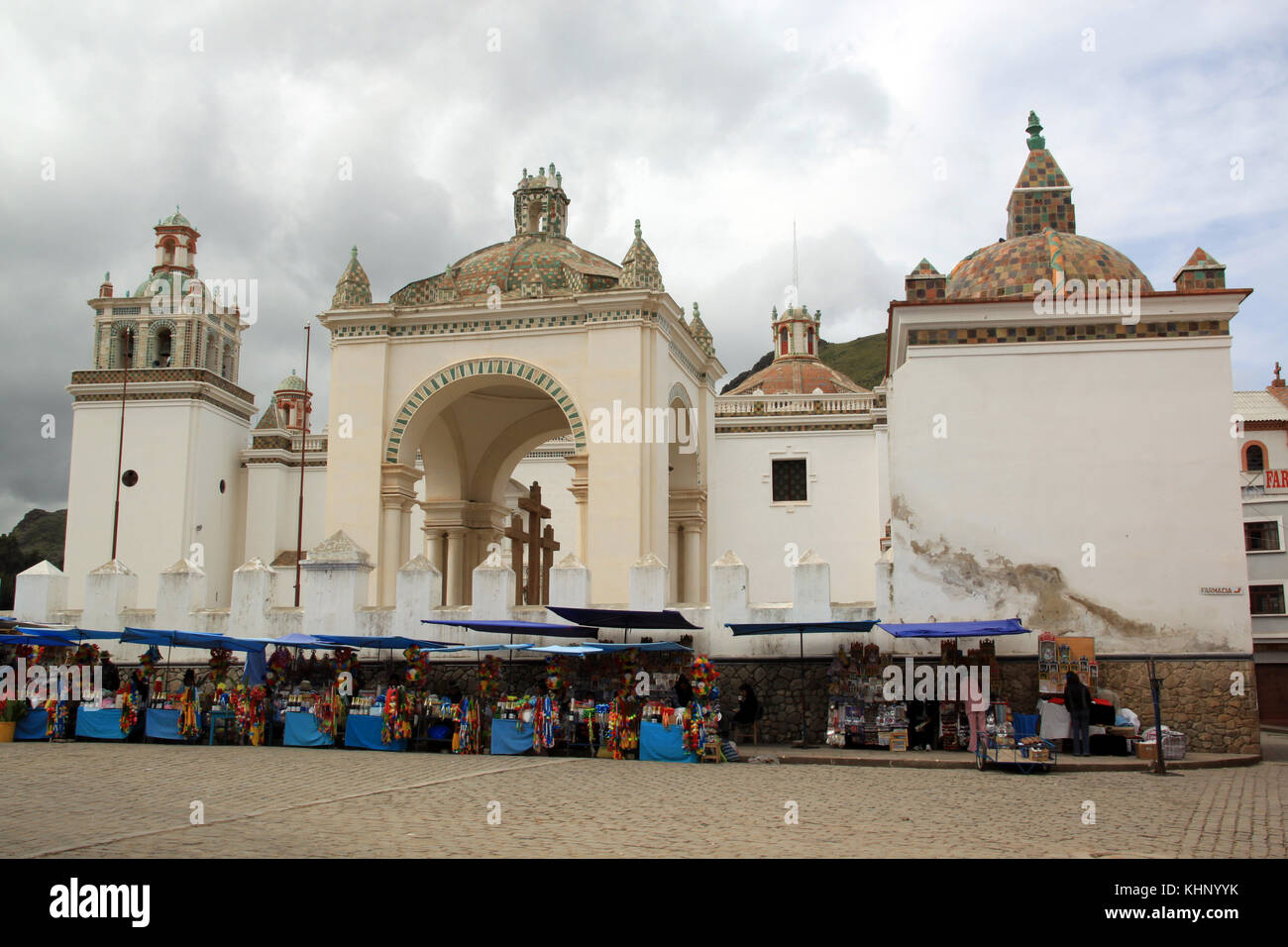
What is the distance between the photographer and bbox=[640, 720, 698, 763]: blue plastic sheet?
12391mm

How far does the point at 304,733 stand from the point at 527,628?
120 inches

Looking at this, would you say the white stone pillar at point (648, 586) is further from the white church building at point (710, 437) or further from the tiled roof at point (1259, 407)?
the tiled roof at point (1259, 407)

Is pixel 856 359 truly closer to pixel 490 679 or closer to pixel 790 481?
pixel 790 481

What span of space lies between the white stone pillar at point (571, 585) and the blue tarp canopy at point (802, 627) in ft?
6.48

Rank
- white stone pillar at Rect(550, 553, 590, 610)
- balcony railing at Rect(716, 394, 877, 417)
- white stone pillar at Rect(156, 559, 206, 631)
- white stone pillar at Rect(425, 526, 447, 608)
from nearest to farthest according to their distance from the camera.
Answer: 1. white stone pillar at Rect(550, 553, 590, 610)
2. white stone pillar at Rect(156, 559, 206, 631)
3. white stone pillar at Rect(425, 526, 447, 608)
4. balcony railing at Rect(716, 394, 877, 417)

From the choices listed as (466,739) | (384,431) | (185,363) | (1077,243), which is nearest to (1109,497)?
(1077,243)

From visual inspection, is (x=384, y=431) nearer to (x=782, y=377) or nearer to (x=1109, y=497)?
(x=1109, y=497)

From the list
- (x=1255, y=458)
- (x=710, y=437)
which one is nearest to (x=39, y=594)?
(x=710, y=437)

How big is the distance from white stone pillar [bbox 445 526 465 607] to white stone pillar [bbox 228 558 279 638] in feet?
14.8

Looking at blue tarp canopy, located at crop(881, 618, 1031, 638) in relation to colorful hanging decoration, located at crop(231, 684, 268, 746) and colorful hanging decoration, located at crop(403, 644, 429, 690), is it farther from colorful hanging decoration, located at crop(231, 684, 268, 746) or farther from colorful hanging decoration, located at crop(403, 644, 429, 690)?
colorful hanging decoration, located at crop(231, 684, 268, 746)

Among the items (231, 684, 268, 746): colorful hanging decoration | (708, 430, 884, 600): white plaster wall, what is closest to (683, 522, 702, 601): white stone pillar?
(708, 430, 884, 600): white plaster wall

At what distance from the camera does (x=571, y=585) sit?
14.4 meters

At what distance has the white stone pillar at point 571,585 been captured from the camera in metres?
14.4
